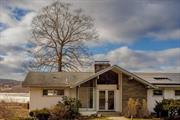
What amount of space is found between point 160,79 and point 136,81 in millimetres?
4148

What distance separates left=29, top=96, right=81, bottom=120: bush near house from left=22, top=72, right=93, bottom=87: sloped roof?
2424 mm

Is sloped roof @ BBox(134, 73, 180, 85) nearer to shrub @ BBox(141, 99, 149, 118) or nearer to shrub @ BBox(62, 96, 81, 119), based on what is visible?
shrub @ BBox(141, 99, 149, 118)

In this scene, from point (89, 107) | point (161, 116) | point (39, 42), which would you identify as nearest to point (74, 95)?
point (89, 107)

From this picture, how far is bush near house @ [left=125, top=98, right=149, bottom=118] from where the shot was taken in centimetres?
A: 3405

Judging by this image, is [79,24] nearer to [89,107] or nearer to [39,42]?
[39,42]

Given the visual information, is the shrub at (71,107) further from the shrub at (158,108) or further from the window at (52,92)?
the shrub at (158,108)

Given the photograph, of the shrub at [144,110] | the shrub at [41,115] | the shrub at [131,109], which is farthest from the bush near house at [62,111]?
the shrub at [144,110]

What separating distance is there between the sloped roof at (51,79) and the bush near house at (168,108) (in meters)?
7.77

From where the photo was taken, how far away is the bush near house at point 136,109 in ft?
112

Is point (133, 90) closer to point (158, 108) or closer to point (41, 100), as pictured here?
point (158, 108)

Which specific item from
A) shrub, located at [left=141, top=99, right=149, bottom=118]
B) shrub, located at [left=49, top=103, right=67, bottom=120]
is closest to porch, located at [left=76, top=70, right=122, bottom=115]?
shrub, located at [left=141, top=99, right=149, bottom=118]

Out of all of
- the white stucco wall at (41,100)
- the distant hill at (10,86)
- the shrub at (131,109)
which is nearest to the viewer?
the shrub at (131,109)

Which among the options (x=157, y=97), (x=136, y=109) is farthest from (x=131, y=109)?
(x=157, y=97)

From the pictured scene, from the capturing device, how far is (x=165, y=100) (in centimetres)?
3531
